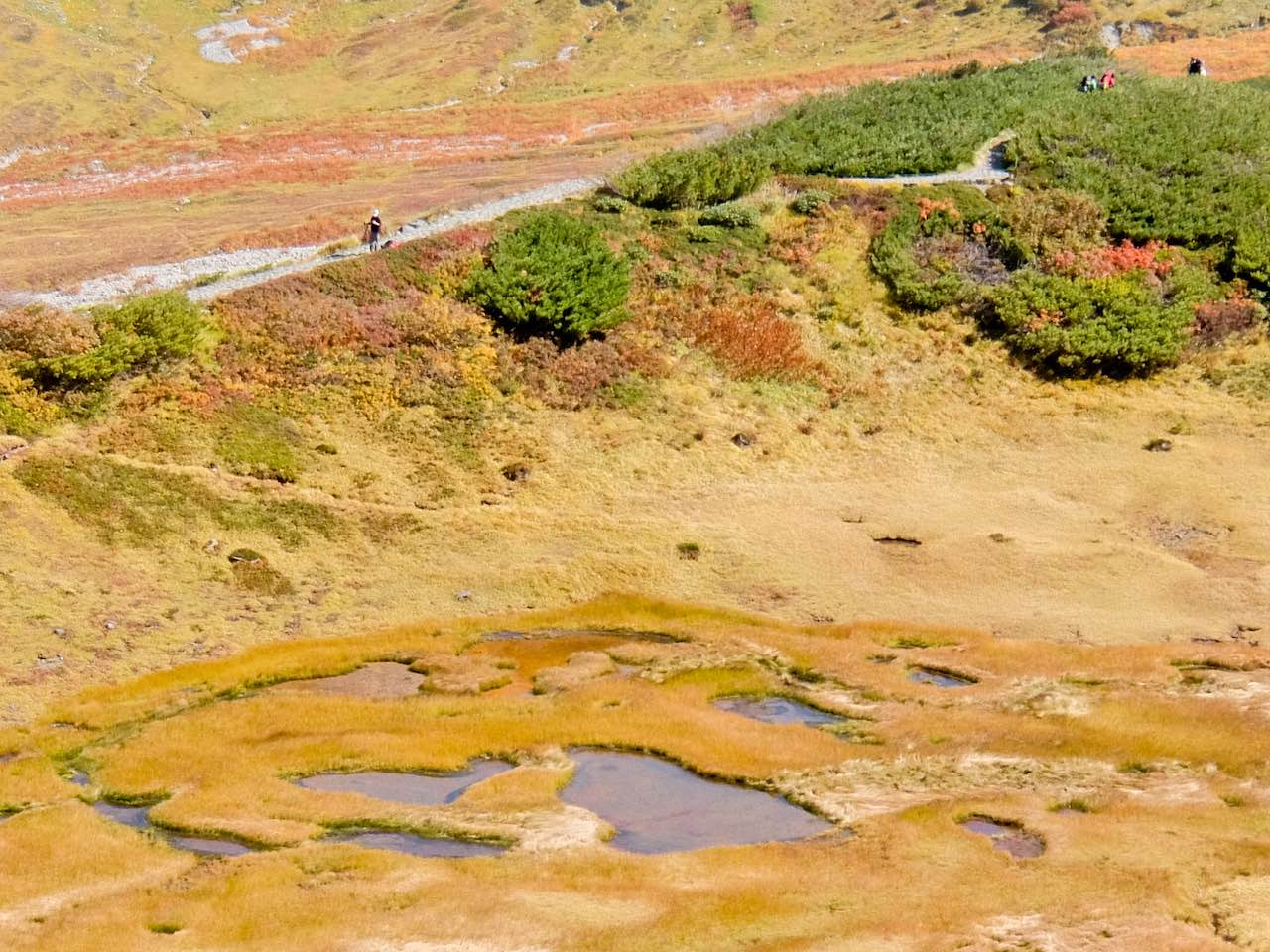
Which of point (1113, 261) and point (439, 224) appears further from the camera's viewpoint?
point (1113, 261)

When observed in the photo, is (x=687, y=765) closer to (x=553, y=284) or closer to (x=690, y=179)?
(x=553, y=284)

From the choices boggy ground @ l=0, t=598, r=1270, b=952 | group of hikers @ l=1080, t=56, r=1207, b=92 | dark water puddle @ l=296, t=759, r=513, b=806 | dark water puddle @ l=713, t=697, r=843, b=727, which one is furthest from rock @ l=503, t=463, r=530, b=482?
group of hikers @ l=1080, t=56, r=1207, b=92

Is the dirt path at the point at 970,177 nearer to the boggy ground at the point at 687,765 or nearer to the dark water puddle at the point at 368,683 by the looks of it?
the boggy ground at the point at 687,765

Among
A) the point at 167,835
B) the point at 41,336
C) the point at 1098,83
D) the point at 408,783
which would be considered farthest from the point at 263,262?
the point at 1098,83

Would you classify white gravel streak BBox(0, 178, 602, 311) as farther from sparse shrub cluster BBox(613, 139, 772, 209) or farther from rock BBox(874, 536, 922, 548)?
rock BBox(874, 536, 922, 548)

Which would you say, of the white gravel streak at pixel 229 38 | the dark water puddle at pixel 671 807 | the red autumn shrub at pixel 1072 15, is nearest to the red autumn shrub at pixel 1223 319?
the dark water puddle at pixel 671 807

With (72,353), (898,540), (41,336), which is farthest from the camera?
(72,353)

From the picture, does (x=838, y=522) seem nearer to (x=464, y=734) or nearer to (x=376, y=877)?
(x=464, y=734)
